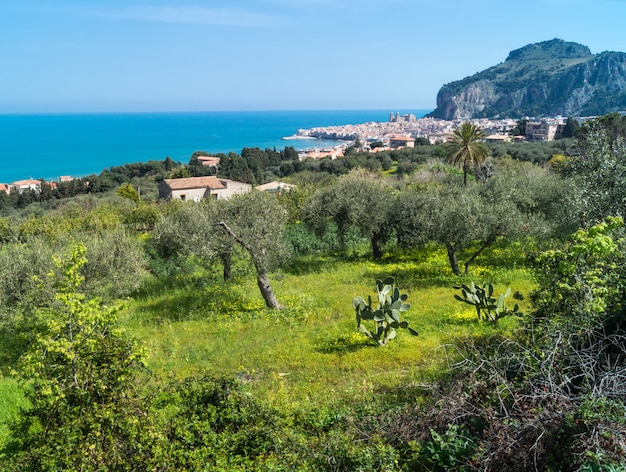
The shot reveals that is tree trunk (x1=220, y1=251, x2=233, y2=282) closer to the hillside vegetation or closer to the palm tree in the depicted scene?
the hillside vegetation

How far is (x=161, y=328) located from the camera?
585 inches

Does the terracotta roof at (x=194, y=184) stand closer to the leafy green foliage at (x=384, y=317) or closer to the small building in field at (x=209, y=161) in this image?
the small building in field at (x=209, y=161)

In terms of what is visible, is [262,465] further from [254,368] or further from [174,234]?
[174,234]

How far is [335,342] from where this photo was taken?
12625mm

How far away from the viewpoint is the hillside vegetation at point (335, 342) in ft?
20.8

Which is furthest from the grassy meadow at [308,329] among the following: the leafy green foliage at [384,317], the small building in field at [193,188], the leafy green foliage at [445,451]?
the small building in field at [193,188]

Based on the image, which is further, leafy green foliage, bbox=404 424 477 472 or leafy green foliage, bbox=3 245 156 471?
leafy green foliage, bbox=404 424 477 472

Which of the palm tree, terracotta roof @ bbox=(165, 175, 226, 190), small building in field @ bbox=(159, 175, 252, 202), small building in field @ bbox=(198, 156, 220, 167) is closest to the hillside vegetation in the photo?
the palm tree

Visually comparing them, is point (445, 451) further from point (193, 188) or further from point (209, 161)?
point (209, 161)

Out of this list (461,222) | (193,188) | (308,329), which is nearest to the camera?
(308,329)

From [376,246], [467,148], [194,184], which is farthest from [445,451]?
[194,184]

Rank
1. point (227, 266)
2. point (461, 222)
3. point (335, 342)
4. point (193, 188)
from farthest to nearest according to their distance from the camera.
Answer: point (193, 188)
point (227, 266)
point (461, 222)
point (335, 342)

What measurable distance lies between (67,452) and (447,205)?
54.8 feet

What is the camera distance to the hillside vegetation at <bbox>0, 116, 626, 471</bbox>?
634 centimetres
